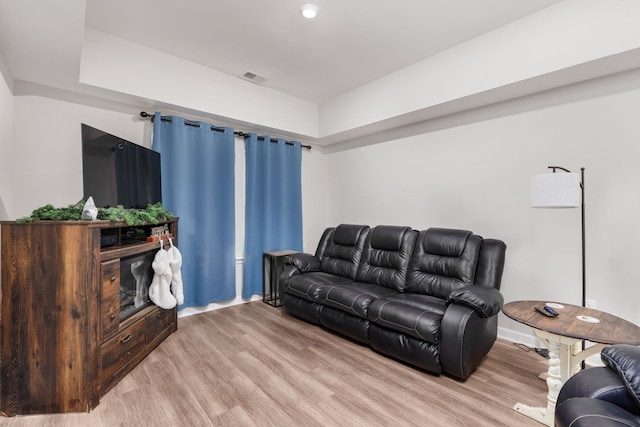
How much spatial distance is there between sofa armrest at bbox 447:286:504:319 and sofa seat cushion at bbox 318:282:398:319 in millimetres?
694

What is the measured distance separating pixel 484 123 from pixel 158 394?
364 centimetres

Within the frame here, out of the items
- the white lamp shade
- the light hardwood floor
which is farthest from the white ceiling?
the light hardwood floor

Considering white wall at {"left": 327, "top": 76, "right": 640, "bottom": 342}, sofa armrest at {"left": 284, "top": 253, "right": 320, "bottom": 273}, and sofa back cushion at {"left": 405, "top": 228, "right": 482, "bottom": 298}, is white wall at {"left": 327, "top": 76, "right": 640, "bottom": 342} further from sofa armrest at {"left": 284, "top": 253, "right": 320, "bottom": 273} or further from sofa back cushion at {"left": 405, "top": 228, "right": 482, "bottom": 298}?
sofa armrest at {"left": 284, "top": 253, "right": 320, "bottom": 273}

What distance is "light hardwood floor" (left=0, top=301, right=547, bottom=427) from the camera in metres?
1.74

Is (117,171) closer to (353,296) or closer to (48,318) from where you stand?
(48,318)

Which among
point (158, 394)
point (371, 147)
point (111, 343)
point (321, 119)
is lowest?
point (158, 394)

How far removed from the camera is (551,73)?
7.57 feet

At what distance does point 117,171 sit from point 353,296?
2242mm

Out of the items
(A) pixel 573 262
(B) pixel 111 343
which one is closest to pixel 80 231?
(B) pixel 111 343

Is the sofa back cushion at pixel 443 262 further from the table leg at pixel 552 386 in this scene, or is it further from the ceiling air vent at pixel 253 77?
the ceiling air vent at pixel 253 77

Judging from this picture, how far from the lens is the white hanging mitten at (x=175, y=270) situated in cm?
261

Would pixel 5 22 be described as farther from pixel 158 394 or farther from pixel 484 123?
pixel 484 123

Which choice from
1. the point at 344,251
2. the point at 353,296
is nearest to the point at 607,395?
the point at 353,296

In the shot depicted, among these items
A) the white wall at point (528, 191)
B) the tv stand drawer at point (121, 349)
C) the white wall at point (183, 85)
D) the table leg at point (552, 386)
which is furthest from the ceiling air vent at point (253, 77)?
the table leg at point (552, 386)
